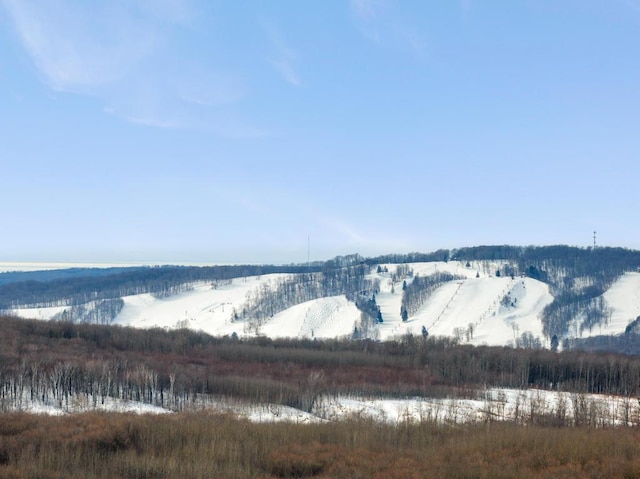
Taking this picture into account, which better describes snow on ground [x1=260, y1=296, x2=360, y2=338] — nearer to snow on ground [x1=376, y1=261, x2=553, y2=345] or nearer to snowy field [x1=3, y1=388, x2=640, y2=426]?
snow on ground [x1=376, y1=261, x2=553, y2=345]

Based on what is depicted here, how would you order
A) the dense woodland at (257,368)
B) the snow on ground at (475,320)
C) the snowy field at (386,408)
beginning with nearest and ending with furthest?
the snowy field at (386,408) → the dense woodland at (257,368) → the snow on ground at (475,320)

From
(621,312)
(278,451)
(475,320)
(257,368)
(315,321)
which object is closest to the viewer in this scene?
(278,451)

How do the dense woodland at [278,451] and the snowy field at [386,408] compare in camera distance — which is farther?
the snowy field at [386,408]

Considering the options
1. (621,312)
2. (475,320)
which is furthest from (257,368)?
(621,312)

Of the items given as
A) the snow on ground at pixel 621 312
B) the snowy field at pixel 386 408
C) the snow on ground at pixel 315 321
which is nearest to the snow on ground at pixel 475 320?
the snow on ground at pixel 315 321

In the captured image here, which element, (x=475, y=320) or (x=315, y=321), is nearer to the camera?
(x=475, y=320)

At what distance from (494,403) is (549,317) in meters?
121

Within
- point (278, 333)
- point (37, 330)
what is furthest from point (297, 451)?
point (278, 333)

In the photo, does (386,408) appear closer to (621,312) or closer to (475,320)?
(475,320)

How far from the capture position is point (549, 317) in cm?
17888

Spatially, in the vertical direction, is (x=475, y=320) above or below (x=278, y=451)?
below

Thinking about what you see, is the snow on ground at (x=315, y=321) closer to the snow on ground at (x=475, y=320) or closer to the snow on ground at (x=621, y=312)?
the snow on ground at (x=475, y=320)

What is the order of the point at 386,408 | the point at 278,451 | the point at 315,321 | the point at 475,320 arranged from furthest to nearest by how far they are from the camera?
the point at 315,321
the point at 475,320
the point at 386,408
the point at 278,451

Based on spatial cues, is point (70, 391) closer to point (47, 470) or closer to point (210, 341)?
point (47, 470)
